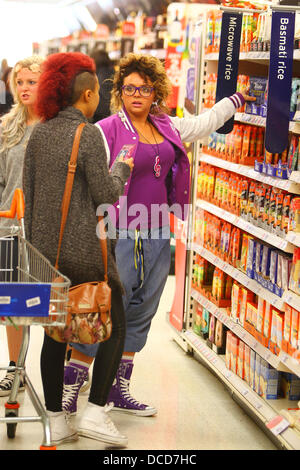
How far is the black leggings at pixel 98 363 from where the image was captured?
325 centimetres

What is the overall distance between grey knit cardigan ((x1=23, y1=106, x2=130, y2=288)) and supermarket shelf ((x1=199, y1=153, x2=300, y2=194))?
2.60 ft

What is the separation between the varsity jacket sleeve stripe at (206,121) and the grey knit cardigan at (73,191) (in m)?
0.98

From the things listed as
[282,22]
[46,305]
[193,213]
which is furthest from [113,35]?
[46,305]

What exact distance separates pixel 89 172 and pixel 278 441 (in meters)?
1.61

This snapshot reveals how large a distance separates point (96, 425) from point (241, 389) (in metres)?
0.99

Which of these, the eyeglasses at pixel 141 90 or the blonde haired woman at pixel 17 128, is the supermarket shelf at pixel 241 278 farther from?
the blonde haired woman at pixel 17 128

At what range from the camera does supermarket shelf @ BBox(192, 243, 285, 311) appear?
3.55 metres

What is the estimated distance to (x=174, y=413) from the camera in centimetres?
397

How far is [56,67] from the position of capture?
3107 mm

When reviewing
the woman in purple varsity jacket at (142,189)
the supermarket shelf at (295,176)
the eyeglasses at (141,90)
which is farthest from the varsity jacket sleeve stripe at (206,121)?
the supermarket shelf at (295,176)

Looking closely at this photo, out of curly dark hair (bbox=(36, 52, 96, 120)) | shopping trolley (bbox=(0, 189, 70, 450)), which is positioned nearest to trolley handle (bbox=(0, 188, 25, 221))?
shopping trolley (bbox=(0, 189, 70, 450))

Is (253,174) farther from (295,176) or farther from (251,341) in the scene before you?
(251,341)

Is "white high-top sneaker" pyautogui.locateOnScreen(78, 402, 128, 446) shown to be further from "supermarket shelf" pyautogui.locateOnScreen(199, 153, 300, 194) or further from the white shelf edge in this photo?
"supermarket shelf" pyautogui.locateOnScreen(199, 153, 300, 194)

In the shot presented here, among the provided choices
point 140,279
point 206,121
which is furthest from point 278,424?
point 206,121
